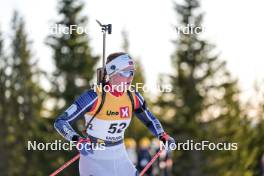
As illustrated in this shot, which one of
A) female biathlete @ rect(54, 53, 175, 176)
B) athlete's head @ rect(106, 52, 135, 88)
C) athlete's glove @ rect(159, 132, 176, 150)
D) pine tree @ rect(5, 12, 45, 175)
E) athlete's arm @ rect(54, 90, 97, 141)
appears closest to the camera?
athlete's arm @ rect(54, 90, 97, 141)

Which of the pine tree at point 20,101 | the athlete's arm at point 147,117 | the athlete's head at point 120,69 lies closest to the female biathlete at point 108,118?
the athlete's head at point 120,69

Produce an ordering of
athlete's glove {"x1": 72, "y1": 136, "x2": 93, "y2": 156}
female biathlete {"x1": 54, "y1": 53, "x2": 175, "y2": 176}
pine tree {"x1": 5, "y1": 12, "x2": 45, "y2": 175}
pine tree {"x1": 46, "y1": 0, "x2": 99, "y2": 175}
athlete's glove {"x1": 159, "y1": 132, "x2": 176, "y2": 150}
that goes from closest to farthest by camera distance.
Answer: athlete's glove {"x1": 72, "y1": 136, "x2": 93, "y2": 156}, female biathlete {"x1": 54, "y1": 53, "x2": 175, "y2": 176}, athlete's glove {"x1": 159, "y1": 132, "x2": 176, "y2": 150}, pine tree {"x1": 46, "y1": 0, "x2": 99, "y2": 175}, pine tree {"x1": 5, "y1": 12, "x2": 45, "y2": 175}

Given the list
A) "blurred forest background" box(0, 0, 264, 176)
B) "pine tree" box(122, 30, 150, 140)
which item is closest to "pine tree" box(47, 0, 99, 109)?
"blurred forest background" box(0, 0, 264, 176)

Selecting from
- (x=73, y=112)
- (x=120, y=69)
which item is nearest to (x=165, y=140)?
(x=120, y=69)

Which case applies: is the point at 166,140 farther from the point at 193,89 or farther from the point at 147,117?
the point at 193,89

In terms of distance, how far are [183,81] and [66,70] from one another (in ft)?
24.1

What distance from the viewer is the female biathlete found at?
7.36m

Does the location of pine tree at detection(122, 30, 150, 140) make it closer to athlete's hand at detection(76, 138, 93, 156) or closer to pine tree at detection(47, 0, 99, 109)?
pine tree at detection(47, 0, 99, 109)

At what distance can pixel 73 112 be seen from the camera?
7316 millimetres

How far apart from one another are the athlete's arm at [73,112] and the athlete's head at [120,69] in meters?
0.35

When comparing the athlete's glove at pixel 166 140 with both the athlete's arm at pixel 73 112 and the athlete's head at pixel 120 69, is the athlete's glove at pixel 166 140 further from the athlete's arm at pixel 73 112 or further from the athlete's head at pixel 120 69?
the athlete's arm at pixel 73 112

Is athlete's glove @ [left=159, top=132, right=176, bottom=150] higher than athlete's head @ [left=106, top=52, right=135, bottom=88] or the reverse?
the reverse

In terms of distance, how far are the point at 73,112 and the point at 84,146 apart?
0.39 metres

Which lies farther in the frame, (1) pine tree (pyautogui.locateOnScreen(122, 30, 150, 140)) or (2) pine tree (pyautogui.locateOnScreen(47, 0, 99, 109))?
(1) pine tree (pyautogui.locateOnScreen(122, 30, 150, 140))
